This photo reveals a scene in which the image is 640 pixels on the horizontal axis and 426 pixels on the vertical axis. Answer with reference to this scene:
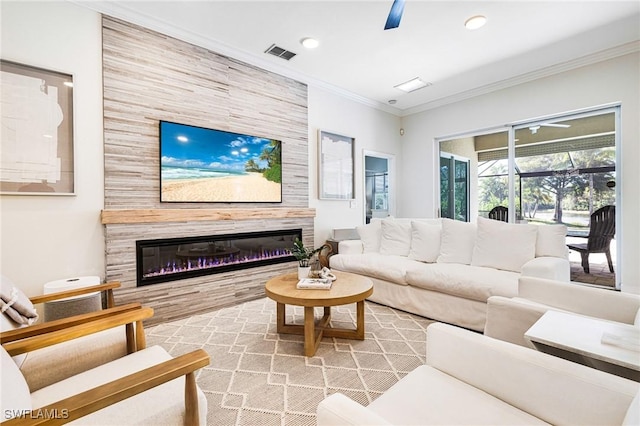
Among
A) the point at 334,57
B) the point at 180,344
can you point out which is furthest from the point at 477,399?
the point at 334,57

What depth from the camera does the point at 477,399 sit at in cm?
102

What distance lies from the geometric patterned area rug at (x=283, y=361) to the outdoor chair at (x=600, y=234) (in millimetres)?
2624

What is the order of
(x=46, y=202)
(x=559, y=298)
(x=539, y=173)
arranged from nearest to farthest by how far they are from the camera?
1. (x=559, y=298)
2. (x=46, y=202)
3. (x=539, y=173)

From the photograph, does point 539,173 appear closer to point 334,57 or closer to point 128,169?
point 334,57

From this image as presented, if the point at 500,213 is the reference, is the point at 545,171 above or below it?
above

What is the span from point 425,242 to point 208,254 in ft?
8.03

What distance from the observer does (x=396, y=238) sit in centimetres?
367

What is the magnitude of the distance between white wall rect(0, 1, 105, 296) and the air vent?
1596 millimetres

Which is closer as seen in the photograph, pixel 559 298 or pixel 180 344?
pixel 559 298

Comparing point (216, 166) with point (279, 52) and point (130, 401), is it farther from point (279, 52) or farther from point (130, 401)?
point (130, 401)

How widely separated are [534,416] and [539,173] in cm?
411

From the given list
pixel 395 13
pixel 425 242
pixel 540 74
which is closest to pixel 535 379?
pixel 395 13

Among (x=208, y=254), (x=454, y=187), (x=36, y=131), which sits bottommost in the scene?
(x=208, y=254)

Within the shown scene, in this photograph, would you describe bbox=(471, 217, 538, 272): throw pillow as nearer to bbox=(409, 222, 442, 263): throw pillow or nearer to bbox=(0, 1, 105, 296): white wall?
bbox=(409, 222, 442, 263): throw pillow
